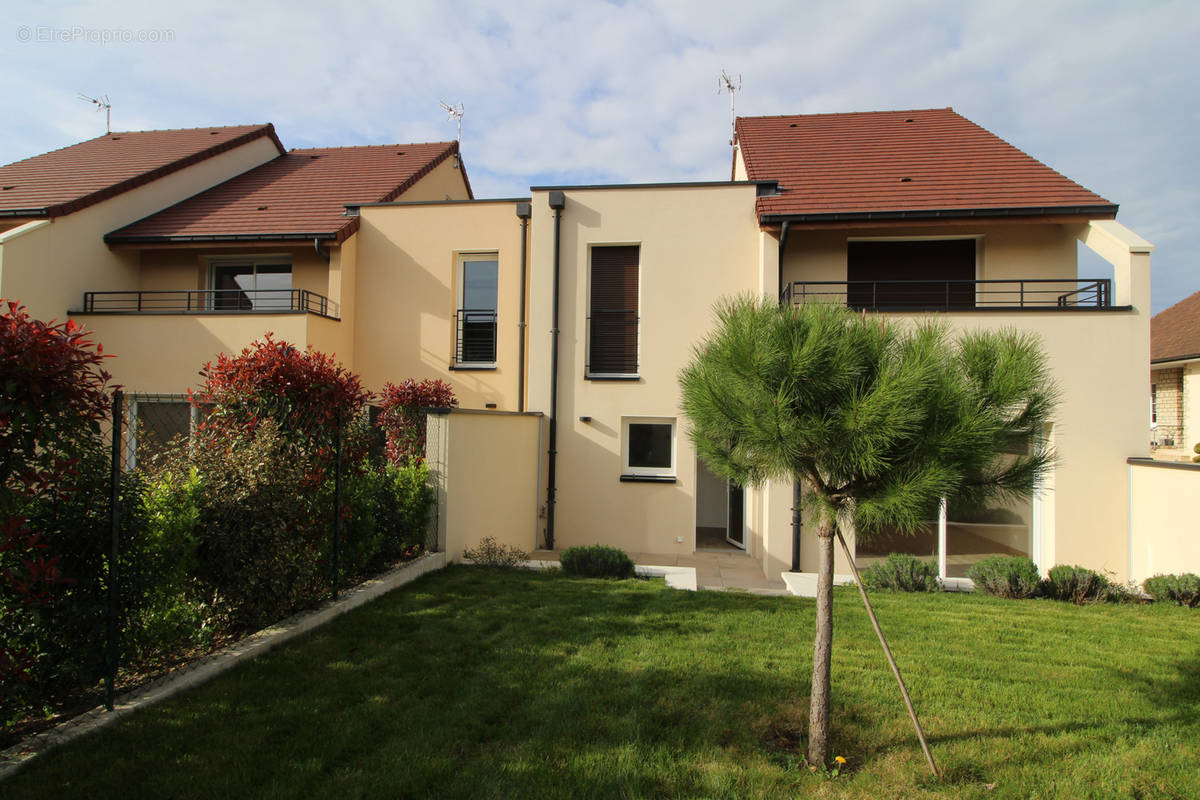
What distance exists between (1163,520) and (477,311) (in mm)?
11021

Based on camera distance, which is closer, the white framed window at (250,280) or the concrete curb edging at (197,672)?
the concrete curb edging at (197,672)

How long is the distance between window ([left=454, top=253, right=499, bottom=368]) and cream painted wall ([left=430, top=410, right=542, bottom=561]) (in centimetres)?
220

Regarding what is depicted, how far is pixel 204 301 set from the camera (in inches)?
496

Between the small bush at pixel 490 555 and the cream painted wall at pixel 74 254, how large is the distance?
29.7ft

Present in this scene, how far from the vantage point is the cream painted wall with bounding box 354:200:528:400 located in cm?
1154

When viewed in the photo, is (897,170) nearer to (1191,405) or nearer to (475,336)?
(475,336)

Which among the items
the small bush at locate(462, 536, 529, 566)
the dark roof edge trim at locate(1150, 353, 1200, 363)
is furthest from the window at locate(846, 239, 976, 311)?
the dark roof edge trim at locate(1150, 353, 1200, 363)

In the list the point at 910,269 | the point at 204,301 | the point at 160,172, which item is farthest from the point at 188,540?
the point at 160,172

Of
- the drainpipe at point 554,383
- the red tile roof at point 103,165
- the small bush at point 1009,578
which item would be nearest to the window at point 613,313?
the drainpipe at point 554,383

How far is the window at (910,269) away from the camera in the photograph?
10570 mm

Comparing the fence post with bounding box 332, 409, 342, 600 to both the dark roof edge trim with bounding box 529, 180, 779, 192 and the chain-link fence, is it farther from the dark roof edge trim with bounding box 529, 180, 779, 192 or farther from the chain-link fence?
the dark roof edge trim with bounding box 529, 180, 779, 192

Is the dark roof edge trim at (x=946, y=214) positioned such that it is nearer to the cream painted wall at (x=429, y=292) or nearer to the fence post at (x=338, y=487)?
the cream painted wall at (x=429, y=292)

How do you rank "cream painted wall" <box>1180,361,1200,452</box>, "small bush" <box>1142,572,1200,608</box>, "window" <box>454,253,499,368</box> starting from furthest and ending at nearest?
"cream painted wall" <box>1180,361,1200,452</box>, "window" <box>454,253,499,368</box>, "small bush" <box>1142,572,1200,608</box>

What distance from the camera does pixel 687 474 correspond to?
10320mm
